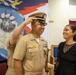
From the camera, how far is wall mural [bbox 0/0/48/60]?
325cm

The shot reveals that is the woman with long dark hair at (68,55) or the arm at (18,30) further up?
the arm at (18,30)

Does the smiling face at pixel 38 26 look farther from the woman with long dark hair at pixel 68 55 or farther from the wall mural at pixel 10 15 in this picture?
the wall mural at pixel 10 15

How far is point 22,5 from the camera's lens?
3.44 metres

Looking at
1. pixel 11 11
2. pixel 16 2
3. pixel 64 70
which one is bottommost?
pixel 64 70

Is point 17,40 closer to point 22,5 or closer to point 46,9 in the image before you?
point 22,5

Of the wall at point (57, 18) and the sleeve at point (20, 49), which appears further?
the wall at point (57, 18)

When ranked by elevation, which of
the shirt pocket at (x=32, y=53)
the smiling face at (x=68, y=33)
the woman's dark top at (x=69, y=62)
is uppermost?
the smiling face at (x=68, y=33)

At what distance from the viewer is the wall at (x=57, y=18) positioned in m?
4.51

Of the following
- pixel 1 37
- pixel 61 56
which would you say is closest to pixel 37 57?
pixel 61 56

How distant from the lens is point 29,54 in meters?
1.79

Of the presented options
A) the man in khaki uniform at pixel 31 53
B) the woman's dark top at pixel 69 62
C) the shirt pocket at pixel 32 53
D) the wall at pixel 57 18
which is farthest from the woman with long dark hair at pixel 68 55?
the wall at pixel 57 18

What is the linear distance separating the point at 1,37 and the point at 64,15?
2.25 meters

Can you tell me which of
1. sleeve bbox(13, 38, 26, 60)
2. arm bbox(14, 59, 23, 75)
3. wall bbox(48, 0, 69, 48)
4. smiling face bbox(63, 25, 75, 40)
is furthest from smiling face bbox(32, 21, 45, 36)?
wall bbox(48, 0, 69, 48)

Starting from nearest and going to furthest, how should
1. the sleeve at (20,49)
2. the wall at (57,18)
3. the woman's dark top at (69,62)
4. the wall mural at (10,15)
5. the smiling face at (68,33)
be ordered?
the sleeve at (20,49)
the woman's dark top at (69,62)
the smiling face at (68,33)
the wall mural at (10,15)
the wall at (57,18)
